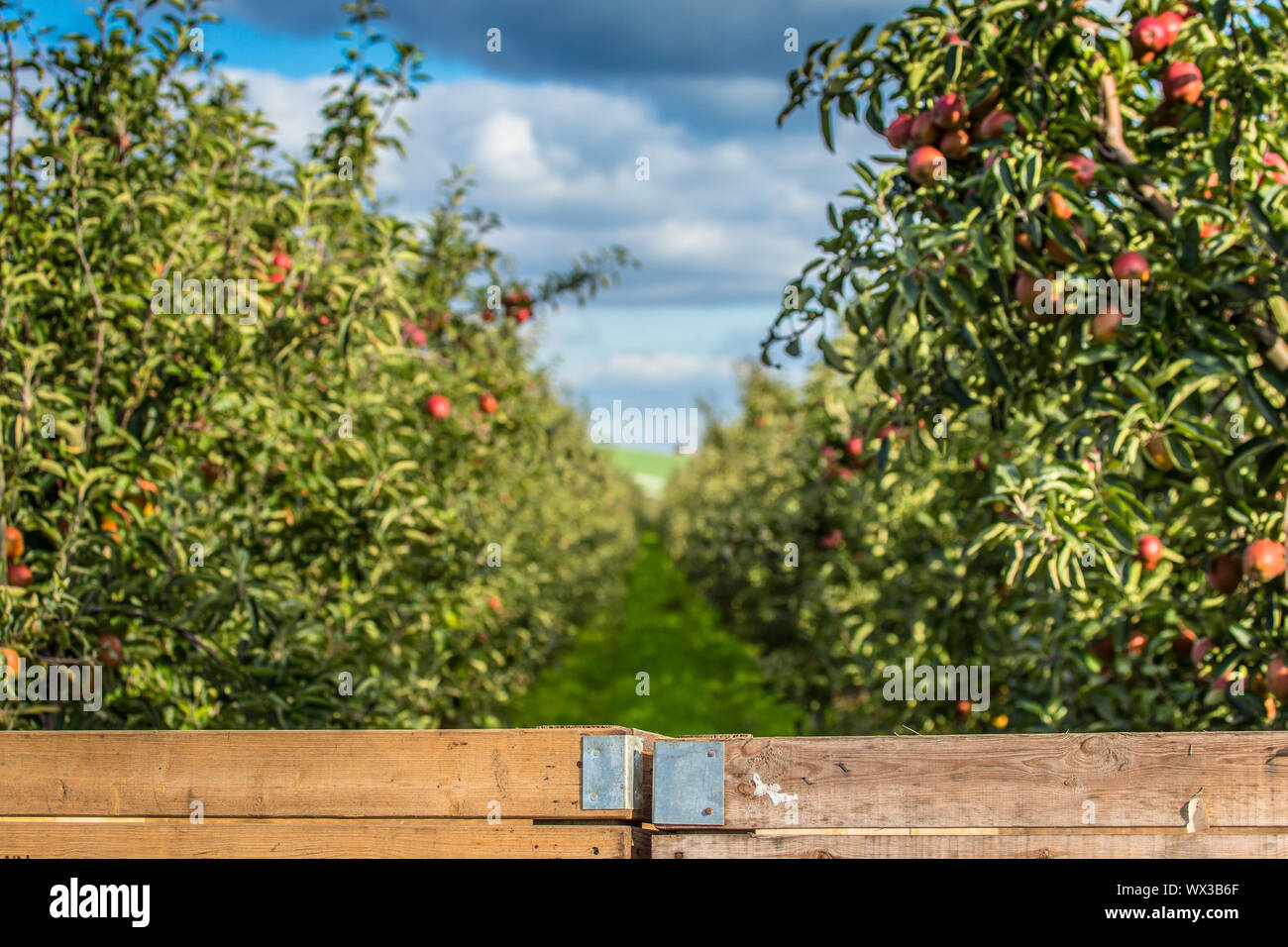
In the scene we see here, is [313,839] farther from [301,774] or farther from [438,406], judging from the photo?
[438,406]

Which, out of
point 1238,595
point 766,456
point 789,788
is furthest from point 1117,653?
point 766,456

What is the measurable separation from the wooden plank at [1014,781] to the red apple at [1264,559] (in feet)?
2.76

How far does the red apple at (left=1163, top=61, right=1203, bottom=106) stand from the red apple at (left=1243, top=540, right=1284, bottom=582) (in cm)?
113

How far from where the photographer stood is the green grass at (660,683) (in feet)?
34.1

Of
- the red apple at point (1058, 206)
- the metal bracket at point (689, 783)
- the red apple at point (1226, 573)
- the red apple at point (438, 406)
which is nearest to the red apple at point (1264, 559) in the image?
the red apple at point (1226, 573)

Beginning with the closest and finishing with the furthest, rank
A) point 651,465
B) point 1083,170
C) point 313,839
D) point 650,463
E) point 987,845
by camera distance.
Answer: point 987,845 < point 313,839 < point 1083,170 < point 651,465 < point 650,463

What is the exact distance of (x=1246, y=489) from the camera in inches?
106

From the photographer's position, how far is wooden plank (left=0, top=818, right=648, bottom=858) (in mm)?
1873

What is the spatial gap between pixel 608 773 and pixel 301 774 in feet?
1.87

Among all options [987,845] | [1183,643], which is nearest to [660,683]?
[1183,643]

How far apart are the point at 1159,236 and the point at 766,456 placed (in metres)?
9.57

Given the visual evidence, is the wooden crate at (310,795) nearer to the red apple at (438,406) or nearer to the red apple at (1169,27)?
the red apple at (1169,27)

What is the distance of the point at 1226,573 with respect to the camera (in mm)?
2762
